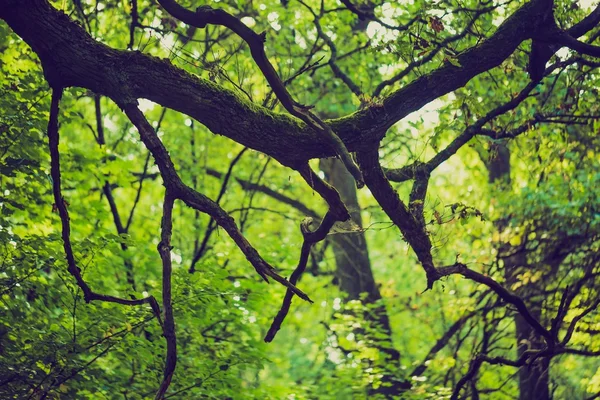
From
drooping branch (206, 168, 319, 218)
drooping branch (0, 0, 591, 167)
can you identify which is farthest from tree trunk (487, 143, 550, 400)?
drooping branch (0, 0, 591, 167)

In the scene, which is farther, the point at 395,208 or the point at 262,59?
the point at 395,208

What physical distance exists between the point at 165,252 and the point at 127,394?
10.7 feet

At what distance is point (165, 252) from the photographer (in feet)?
11.6

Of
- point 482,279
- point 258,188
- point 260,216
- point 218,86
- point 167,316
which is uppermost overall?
point 260,216

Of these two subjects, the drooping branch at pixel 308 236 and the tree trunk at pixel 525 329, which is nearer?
the drooping branch at pixel 308 236

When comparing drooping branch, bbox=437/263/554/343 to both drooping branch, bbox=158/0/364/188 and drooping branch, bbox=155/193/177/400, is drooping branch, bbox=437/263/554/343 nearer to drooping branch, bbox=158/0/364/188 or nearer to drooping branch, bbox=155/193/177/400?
drooping branch, bbox=158/0/364/188

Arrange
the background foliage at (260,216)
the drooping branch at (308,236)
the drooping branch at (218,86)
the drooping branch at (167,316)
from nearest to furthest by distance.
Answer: the drooping branch at (167,316)
the drooping branch at (218,86)
the drooping branch at (308,236)
the background foliage at (260,216)

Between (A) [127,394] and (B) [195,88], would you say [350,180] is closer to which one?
(A) [127,394]

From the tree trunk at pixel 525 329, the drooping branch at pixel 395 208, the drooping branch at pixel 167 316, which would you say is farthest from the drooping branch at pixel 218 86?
the tree trunk at pixel 525 329

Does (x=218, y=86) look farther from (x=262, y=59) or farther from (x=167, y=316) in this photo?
(x=167, y=316)

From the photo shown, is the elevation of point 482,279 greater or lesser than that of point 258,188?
lesser

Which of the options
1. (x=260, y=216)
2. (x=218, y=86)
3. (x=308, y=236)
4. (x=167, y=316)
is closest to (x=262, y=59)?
(x=218, y=86)

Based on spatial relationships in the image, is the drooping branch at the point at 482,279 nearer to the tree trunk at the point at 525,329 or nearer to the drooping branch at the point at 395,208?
the drooping branch at the point at 395,208

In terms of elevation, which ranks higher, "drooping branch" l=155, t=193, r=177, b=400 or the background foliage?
the background foliage
